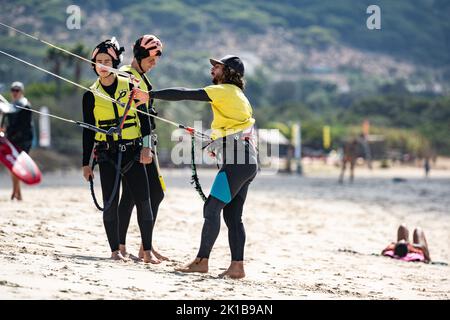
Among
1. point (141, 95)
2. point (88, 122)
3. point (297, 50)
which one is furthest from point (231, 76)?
point (297, 50)

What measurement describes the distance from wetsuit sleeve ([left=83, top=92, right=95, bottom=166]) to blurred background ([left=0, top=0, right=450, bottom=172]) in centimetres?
5788

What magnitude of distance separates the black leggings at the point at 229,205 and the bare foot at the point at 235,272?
5cm

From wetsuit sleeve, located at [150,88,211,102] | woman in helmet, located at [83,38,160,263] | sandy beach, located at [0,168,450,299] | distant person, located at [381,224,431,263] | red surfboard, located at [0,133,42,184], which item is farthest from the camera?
distant person, located at [381,224,431,263]

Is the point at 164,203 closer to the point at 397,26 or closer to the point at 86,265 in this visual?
the point at 86,265

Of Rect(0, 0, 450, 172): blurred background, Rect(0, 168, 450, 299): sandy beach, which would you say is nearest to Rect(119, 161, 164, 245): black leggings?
Rect(0, 168, 450, 299): sandy beach

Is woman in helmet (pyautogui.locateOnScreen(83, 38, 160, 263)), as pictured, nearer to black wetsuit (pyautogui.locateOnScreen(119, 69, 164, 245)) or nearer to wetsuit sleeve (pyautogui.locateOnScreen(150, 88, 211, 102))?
black wetsuit (pyautogui.locateOnScreen(119, 69, 164, 245))

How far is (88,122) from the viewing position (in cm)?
822

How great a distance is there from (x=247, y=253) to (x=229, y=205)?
8.45 feet

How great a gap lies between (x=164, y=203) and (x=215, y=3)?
4793 inches

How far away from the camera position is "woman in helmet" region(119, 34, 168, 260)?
833cm

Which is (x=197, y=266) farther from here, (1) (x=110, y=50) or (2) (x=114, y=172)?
(1) (x=110, y=50)

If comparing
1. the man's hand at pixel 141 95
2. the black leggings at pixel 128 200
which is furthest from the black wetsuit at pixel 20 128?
the man's hand at pixel 141 95

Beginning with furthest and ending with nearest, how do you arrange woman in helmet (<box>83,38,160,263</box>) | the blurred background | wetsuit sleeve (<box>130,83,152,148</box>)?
the blurred background → wetsuit sleeve (<box>130,83,152,148</box>) → woman in helmet (<box>83,38,160,263</box>)
